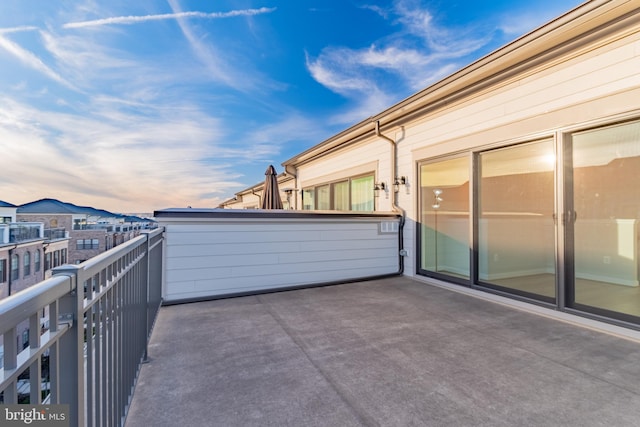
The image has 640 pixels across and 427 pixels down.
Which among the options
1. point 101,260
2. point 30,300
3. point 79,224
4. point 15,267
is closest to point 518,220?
point 101,260

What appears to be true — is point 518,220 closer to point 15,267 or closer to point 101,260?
point 101,260

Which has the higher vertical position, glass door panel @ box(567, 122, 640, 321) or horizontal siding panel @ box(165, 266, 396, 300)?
glass door panel @ box(567, 122, 640, 321)

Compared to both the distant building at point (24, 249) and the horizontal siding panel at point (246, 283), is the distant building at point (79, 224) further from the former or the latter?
the horizontal siding panel at point (246, 283)

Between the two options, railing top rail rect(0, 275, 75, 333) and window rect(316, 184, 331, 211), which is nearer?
railing top rail rect(0, 275, 75, 333)

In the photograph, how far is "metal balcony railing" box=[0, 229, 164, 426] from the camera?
0.65 m

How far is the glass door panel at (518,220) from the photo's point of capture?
3.36 m

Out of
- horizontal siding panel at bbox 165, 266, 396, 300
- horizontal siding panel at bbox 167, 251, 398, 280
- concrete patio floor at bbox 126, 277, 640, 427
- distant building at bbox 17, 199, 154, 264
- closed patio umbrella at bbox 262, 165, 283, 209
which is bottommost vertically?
concrete patio floor at bbox 126, 277, 640, 427

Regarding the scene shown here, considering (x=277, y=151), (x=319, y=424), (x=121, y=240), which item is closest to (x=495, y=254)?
(x=319, y=424)

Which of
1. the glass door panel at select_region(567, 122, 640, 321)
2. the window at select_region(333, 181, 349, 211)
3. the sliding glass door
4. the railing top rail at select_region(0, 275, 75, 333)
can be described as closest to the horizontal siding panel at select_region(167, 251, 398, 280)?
the sliding glass door

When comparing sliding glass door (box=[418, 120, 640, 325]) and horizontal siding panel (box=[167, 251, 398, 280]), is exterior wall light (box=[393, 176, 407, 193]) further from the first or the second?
horizontal siding panel (box=[167, 251, 398, 280])

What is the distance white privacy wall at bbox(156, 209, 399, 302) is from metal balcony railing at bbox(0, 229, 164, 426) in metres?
2.12

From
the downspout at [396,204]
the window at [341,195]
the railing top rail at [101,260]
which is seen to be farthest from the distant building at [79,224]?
the window at [341,195]

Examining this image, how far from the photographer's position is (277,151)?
1277 centimetres

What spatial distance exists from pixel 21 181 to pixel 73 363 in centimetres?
958
